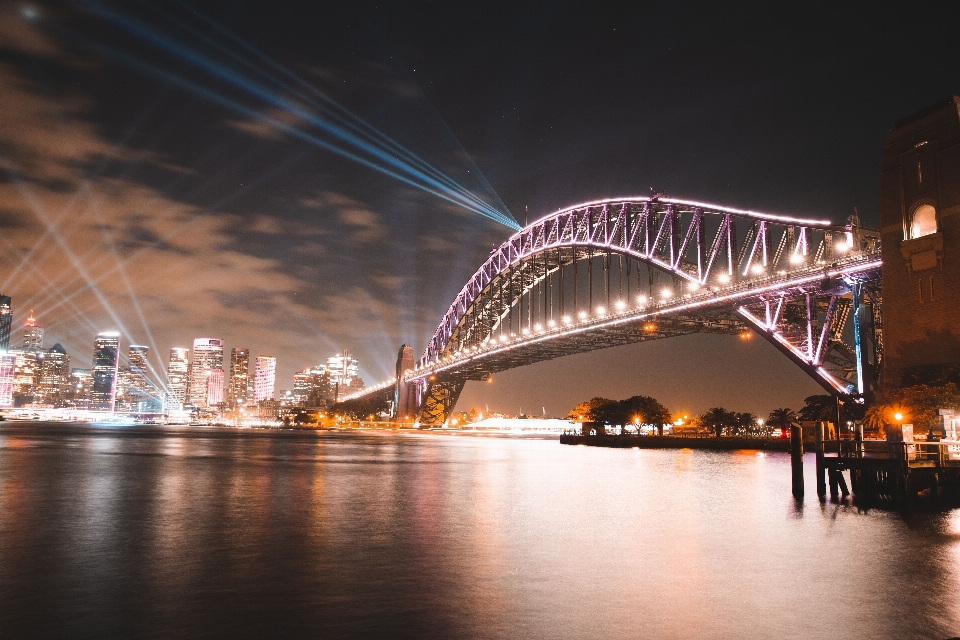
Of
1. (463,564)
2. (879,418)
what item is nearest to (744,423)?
(879,418)

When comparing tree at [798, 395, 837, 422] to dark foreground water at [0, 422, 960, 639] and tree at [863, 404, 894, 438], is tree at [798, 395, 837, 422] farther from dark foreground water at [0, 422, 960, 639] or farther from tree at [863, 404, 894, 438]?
dark foreground water at [0, 422, 960, 639]

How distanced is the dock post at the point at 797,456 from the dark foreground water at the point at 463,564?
105 cm

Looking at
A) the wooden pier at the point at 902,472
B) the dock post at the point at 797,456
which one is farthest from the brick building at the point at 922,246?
the dock post at the point at 797,456

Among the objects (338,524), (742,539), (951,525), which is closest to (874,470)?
(951,525)

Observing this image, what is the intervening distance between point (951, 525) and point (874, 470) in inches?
191

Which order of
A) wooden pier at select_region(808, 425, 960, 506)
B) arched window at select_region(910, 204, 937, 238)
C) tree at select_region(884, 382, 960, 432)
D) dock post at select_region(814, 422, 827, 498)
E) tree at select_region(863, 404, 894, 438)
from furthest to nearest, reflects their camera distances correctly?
arched window at select_region(910, 204, 937, 238) → tree at select_region(863, 404, 894, 438) → tree at select_region(884, 382, 960, 432) → dock post at select_region(814, 422, 827, 498) → wooden pier at select_region(808, 425, 960, 506)

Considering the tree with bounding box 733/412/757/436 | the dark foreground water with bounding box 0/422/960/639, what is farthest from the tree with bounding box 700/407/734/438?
the dark foreground water with bounding box 0/422/960/639

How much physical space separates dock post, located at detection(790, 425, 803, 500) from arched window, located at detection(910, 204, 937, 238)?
1285 centimetres

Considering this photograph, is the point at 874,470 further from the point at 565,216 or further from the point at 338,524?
the point at 565,216

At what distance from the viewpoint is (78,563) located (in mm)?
12969

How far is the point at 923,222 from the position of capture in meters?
31.2

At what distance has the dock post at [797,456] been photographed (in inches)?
928

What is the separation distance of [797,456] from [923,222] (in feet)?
44.9

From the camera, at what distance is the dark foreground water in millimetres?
9594
